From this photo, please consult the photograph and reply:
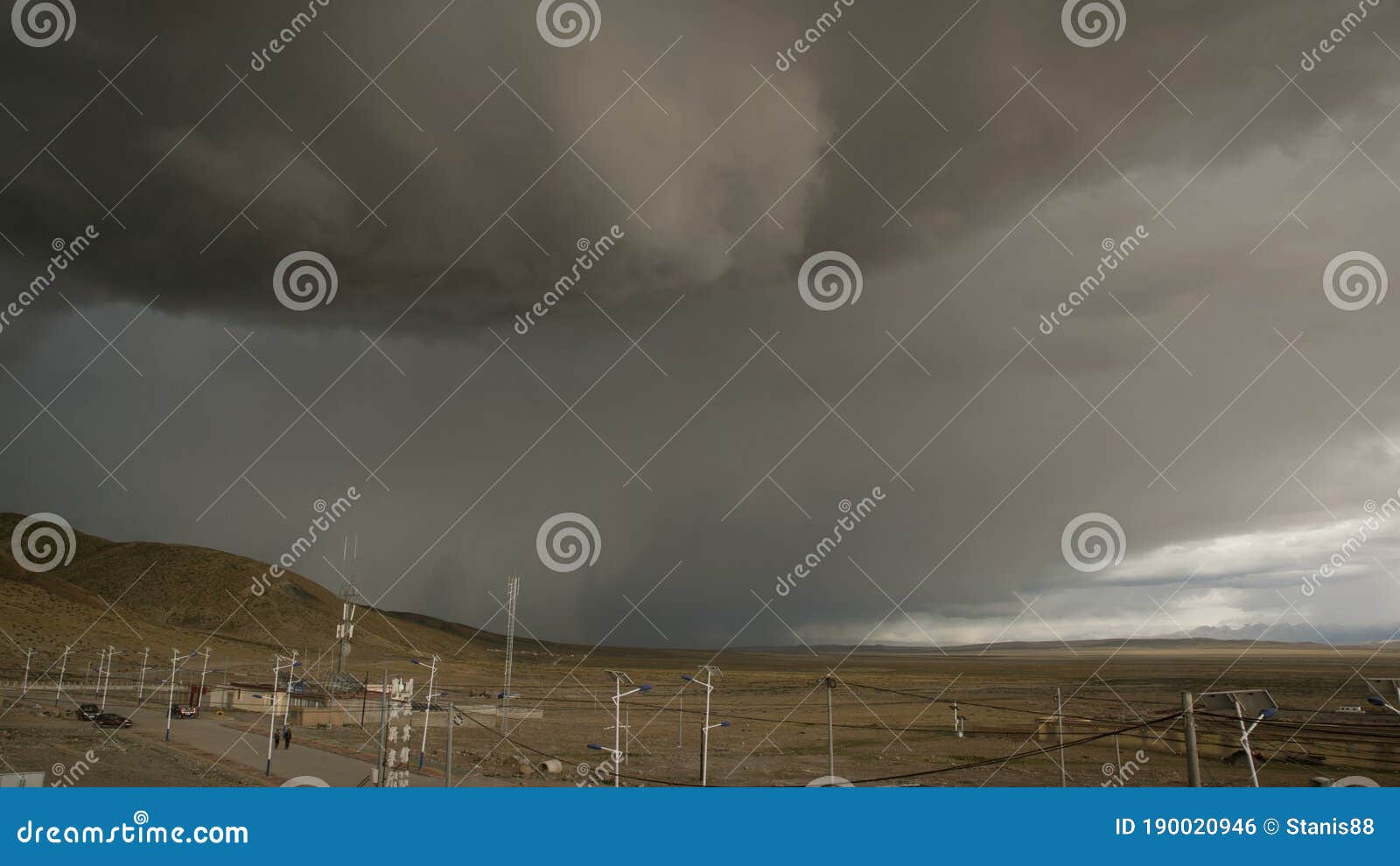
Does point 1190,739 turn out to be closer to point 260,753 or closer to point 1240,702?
point 1240,702

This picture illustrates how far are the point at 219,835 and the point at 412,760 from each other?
176 feet

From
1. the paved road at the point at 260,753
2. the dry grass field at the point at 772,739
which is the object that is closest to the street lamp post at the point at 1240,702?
the dry grass field at the point at 772,739

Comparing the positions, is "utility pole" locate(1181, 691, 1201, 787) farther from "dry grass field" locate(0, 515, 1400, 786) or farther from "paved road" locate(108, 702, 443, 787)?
"paved road" locate(108, 702, 443, 787)

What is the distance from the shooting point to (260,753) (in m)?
59.1

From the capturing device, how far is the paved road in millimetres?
50875

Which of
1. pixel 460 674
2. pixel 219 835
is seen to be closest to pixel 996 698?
pixel 460 674

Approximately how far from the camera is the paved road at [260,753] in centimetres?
5088

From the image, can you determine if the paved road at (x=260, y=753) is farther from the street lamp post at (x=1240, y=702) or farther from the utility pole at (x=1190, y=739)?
the street lamp post at (x=1240, y=702)

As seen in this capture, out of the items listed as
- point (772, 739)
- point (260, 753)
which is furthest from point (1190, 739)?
point (772, 739)

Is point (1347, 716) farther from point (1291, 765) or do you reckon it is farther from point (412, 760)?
point (412, 760)

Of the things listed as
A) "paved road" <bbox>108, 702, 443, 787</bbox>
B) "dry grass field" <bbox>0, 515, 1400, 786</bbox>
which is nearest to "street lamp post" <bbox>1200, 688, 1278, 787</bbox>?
"dry grass field" <bbox>0, 515, 1400, 786</bbox>

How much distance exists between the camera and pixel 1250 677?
193 m

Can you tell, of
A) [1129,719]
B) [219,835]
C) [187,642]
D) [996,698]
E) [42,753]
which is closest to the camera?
[219,835]

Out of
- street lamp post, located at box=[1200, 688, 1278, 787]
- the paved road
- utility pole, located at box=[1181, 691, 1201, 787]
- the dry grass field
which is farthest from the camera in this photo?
the dry grass field
